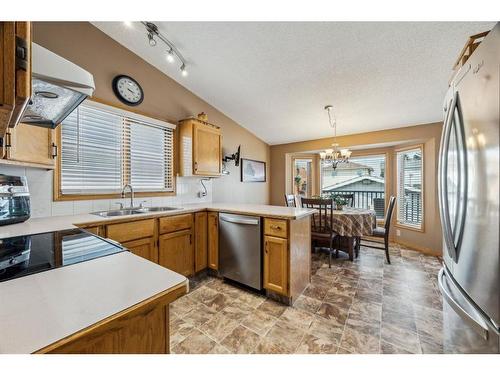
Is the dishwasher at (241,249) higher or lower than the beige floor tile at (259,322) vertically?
higher

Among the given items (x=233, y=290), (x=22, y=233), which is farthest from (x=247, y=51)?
(x=233, y=290)

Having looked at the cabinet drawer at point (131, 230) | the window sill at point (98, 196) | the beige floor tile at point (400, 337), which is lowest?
the beige floor tile at point (400, 337)

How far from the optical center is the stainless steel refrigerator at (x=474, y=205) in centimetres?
66

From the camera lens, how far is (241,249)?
2.29 m

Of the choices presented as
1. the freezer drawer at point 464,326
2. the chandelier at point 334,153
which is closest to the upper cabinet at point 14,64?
the freezer drawer at point 464,326

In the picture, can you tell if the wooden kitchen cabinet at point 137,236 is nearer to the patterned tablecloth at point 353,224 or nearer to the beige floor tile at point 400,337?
the beige floor tile at point 400,337

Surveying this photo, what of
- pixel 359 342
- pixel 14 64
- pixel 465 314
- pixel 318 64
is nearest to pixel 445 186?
pixel 465 314

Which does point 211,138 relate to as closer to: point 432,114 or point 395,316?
point 395,316

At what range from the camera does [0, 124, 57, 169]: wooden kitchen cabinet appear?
1384mm

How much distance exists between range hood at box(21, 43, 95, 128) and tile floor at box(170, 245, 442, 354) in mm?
1650

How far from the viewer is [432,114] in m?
3.18

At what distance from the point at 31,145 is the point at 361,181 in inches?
204

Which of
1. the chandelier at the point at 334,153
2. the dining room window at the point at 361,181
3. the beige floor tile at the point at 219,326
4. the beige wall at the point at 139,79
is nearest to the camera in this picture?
the beige floor tile at the point at 219,326

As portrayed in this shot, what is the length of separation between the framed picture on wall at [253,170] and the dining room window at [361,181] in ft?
4.81
